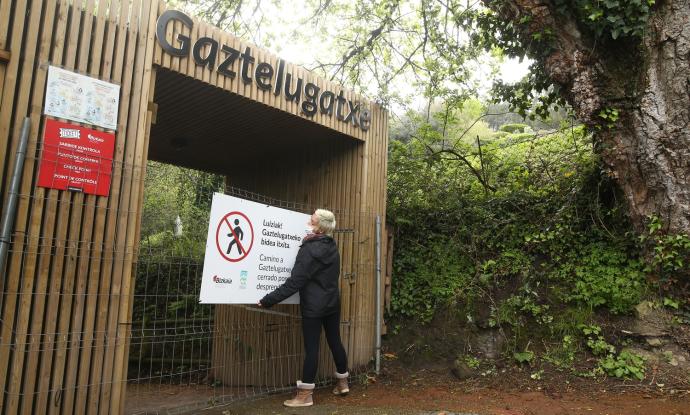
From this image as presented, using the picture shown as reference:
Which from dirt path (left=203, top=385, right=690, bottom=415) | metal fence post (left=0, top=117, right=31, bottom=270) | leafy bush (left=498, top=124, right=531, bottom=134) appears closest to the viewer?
metal fence post (left=0, top=117, right=31, bottom=270)

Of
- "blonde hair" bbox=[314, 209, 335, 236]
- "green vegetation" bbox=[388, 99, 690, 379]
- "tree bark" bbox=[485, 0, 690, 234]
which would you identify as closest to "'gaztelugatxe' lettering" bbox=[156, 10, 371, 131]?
"blonde hair" bbox=[314, 209, 335, 236]

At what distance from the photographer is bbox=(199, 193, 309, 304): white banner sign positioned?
4.72 m

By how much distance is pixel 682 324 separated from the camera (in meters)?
5.25

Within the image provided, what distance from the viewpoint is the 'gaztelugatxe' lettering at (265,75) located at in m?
4.78

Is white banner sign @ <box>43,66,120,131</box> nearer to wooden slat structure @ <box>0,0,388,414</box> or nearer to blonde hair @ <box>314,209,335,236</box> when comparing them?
wooden slat structure @ <box>0,0,388,414</box>

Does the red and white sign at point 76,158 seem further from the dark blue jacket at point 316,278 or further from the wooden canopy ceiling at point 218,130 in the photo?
the dark blue jacket at point 316,278

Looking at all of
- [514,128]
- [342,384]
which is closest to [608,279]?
[342,384]

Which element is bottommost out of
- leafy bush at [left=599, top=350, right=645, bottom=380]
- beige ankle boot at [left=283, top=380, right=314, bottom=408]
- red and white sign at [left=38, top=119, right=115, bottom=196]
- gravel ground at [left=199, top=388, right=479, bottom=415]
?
gravel ground at [left=199, top=388, right=479, bottom=415]

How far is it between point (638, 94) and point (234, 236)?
16.1ft

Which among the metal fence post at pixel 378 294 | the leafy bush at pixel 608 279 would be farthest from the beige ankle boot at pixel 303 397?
the leafy bush at pixel 608 279

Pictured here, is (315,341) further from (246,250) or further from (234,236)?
(234,236)

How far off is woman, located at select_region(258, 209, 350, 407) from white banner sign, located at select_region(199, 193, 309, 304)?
0.25m

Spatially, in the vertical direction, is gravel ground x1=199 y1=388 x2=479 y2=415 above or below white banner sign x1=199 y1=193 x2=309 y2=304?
below

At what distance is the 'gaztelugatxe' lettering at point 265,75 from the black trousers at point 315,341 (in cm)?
252
